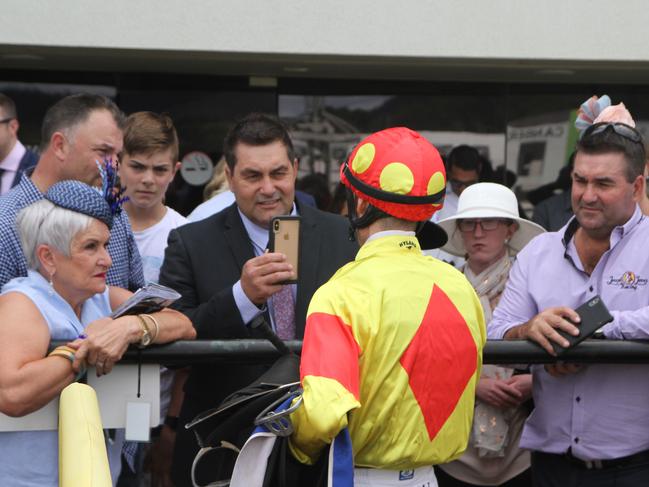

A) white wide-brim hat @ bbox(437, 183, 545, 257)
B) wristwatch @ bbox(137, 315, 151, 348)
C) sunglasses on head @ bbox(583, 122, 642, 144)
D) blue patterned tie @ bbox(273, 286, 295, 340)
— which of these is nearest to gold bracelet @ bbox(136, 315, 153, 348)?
wristwatch @ bbox(137, 315, 151, 348)

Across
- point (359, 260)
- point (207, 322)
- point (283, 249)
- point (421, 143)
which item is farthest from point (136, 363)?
point (421, 143)

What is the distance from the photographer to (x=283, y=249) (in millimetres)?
3936

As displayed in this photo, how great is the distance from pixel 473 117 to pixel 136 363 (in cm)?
625

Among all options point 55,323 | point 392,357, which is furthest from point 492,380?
point 55,323

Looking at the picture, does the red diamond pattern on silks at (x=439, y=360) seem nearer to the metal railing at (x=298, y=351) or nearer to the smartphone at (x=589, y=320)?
the metal railing at (x=298, y=351)

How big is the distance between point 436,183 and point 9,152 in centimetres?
413

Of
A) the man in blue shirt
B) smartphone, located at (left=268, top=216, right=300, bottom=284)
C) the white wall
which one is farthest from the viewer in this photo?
the white wall

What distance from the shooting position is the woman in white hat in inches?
185

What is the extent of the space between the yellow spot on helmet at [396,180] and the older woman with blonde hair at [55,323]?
0.99 metres

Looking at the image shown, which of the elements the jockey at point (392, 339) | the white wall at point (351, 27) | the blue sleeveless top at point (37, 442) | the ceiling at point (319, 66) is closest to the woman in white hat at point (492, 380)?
the jockey at point (392, 339)

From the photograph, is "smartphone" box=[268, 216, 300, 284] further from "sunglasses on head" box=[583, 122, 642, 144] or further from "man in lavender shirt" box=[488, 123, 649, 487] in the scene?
"sunglasses on head" box=[583, 122, 642, 144]

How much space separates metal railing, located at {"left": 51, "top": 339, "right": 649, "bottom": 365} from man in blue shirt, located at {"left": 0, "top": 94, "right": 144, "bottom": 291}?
3.09 ft

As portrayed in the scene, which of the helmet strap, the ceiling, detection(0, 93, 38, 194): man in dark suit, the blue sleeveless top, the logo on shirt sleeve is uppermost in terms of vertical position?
the ceiling

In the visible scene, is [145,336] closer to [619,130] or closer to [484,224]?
[619,130]
